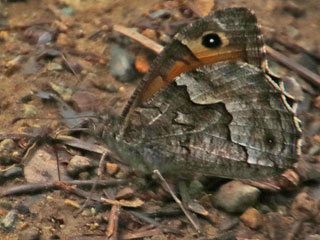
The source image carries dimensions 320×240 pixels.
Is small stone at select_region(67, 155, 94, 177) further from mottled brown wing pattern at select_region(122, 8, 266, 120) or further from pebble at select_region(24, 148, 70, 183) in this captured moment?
mottled brown wing pattern at select_region(122, 8, 266, 120)

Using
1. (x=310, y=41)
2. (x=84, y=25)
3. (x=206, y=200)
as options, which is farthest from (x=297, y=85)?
(x=84, y=25)

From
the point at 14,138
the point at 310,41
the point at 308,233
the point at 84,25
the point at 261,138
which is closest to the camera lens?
the point at 308,233

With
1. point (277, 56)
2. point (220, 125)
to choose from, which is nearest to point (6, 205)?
point (220, 125)

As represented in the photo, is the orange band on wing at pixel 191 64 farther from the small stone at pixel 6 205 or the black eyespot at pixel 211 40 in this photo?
the small stone at pixel 6 205

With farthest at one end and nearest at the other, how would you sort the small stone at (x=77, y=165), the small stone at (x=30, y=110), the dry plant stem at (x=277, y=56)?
1. the dry plant stem at (x=277, y=56)
2. the small stone at (x=30, y=110)
3. the small stone at (x=77, y=165)

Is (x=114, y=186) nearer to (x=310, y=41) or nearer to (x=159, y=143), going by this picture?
(x=159, y=143)

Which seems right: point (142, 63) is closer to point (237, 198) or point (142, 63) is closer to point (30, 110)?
point (30, 110)

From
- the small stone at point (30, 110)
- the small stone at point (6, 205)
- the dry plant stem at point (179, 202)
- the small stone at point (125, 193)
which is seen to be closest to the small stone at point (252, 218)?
the dry plant stem at point (179, 202)
